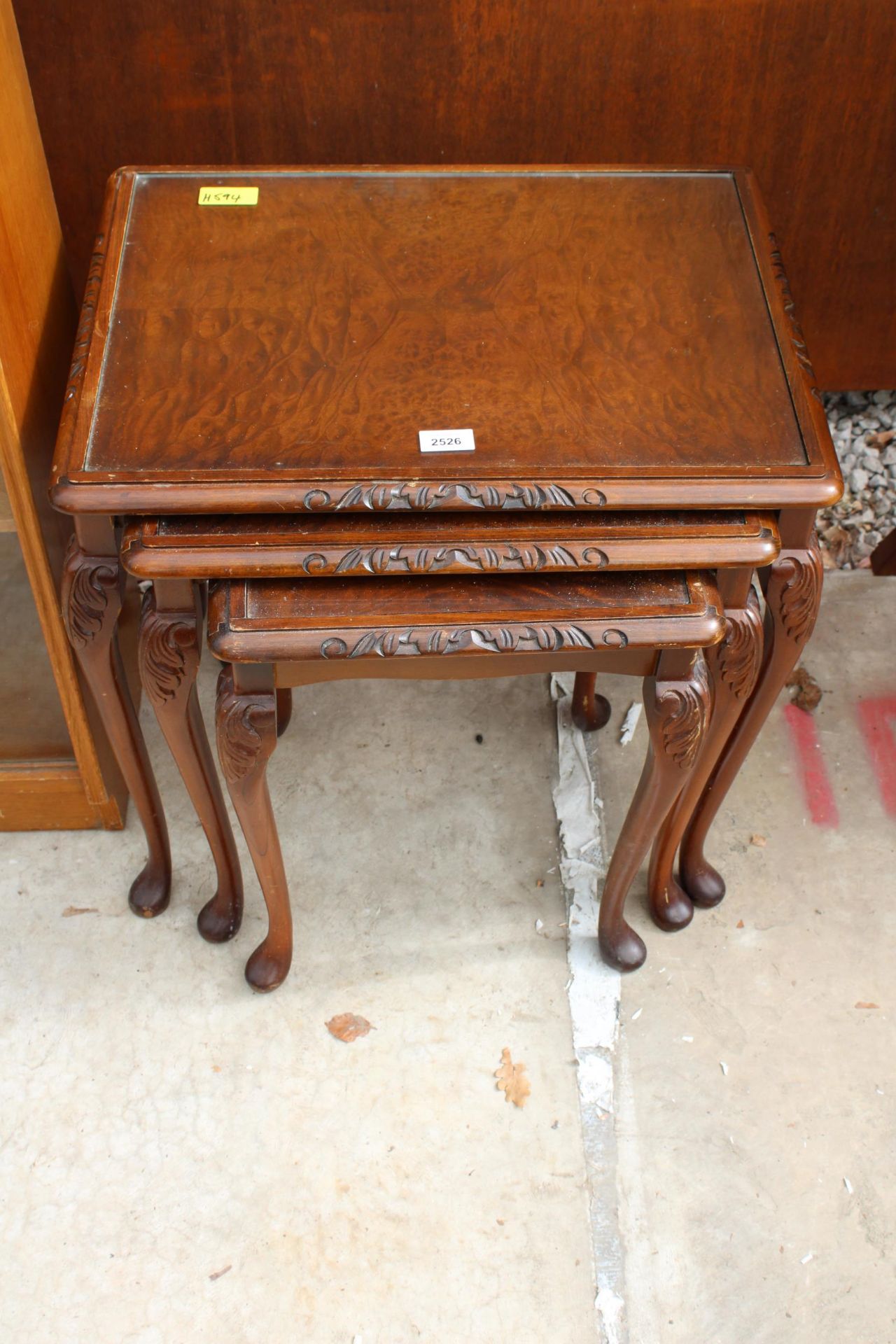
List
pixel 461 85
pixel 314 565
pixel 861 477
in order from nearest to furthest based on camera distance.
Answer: pixel 314 565
pixel 461 85
pixel 861 477

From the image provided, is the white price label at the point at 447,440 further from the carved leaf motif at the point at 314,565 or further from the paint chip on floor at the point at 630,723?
the paint chip on floor at the point at 630,723

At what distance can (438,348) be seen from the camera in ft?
4.03

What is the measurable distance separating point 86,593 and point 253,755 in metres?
0.23

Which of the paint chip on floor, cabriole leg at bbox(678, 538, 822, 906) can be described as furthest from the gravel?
cabriole leg at bbox(678, 538, 822, 906)

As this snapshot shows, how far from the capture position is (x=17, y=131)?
1298 mm

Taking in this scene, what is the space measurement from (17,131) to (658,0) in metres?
0.80

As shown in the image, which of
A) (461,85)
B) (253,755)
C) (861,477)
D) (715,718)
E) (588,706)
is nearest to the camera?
(253,755)

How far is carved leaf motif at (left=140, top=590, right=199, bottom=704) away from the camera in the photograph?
1178mm

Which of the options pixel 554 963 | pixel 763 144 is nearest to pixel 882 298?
pixel 763 144

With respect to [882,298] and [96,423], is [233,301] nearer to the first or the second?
[96,423]

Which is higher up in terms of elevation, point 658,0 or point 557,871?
point 658,0

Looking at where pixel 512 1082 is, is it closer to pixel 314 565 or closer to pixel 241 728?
pixel 241 728

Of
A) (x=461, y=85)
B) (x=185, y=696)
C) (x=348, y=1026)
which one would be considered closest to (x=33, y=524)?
(x=185, y=696)

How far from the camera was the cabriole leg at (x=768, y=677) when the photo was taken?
4.08 feet
